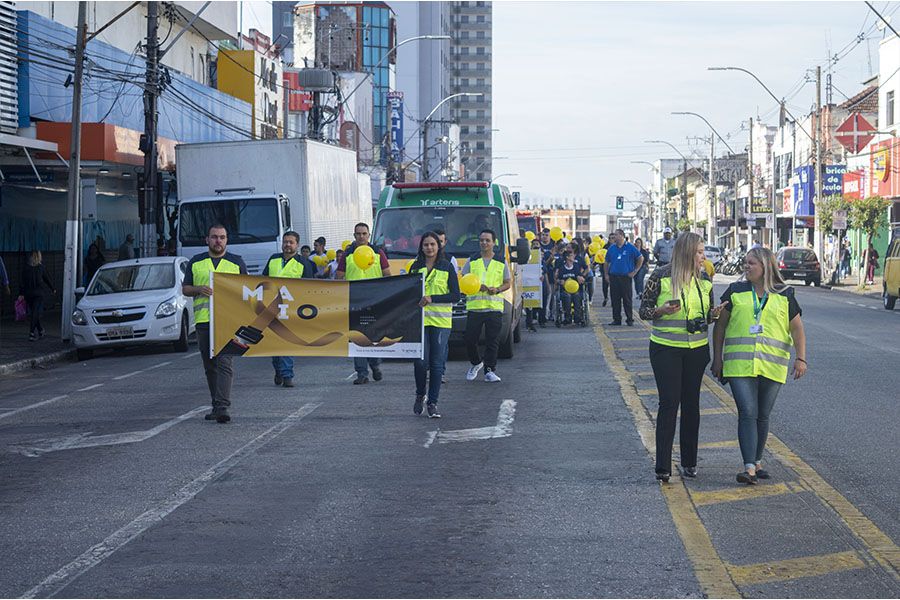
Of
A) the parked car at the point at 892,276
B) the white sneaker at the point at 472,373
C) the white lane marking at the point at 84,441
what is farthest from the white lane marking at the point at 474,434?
the parked car at the point at 892,276

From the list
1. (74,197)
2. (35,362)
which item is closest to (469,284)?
(35,362)

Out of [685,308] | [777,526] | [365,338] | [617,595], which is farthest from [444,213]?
[617,595]

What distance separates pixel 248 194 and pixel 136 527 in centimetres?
1965

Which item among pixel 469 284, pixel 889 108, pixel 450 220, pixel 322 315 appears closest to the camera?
pixel 322 315

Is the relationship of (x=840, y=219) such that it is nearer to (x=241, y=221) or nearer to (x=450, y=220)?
(x=241, y=221)

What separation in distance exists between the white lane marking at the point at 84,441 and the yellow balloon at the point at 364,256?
3.96 metres

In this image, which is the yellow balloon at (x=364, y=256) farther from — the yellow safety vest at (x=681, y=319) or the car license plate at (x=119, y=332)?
the car license plate at (x=119, y=332)

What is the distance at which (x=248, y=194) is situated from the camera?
89.8ft

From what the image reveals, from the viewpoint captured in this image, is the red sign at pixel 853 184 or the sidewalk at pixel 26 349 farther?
the red sign at pixel 853 184

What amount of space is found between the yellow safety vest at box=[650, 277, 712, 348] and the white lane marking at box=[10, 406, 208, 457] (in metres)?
5.08

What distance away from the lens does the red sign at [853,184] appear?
62219 mm

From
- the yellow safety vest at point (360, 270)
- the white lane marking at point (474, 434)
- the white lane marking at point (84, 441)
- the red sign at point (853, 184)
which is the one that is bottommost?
the white lane marking at point (84, 441)

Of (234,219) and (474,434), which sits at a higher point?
(234,219)

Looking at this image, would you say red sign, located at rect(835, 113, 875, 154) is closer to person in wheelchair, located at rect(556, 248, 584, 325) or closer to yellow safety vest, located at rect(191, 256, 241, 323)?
person in wheelchair, located at rect(556, 248, 584, 325)
